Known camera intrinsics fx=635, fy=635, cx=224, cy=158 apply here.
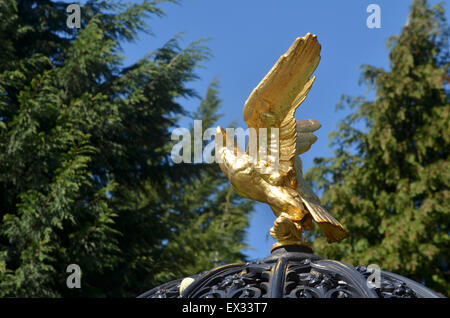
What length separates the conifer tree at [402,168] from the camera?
975 cm

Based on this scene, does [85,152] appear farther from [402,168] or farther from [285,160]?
[285,160]

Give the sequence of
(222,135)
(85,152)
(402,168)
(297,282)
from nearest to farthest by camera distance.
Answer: (297,282), (222,135), (85,152), (402,168)

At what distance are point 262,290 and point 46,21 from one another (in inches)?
385

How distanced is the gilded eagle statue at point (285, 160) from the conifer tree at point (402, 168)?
6.38 metres

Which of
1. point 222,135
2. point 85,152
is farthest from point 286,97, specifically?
point 85,152

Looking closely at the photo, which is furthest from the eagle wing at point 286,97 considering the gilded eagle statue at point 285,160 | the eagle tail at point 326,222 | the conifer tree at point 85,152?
the conifer tree at point 85,152

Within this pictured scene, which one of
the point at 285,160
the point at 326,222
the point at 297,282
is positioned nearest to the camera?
the point at 297,282

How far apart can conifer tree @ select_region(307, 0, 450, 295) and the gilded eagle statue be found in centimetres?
638

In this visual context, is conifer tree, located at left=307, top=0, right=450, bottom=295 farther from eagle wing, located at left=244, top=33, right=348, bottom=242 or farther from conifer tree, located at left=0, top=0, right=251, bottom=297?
eagle wing, located at left=244, top=33, right=348, bottom=242

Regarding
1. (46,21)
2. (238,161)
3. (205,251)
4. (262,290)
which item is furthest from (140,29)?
(262,290)

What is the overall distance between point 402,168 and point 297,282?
28.2 feet

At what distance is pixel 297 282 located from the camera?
295 cm

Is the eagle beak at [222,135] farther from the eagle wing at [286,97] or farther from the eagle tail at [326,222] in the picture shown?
the eagle tail at [326,222]

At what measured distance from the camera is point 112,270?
9.33 metres
